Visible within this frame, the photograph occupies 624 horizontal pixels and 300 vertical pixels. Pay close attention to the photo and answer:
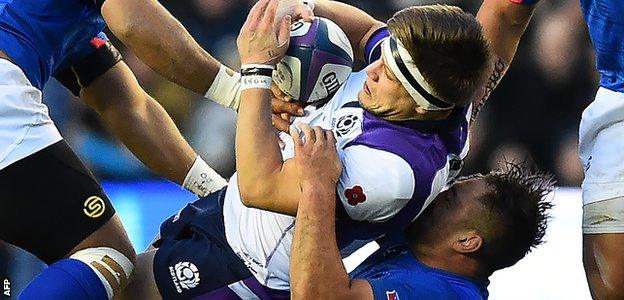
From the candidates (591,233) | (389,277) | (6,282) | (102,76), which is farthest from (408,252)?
(6,282)

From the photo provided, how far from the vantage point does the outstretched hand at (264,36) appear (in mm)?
2897

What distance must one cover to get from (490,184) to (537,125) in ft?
12.5

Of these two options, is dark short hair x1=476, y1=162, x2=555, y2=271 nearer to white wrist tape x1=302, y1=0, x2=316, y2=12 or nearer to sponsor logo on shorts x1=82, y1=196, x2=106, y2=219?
white wrist tape x1=302, y1=0, x2=316, y2=12

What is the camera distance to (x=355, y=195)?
2816 millimetres

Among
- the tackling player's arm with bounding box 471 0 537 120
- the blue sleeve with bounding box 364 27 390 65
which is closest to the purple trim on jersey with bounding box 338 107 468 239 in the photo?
the blue sleeve with bounding box 364 27 390 65

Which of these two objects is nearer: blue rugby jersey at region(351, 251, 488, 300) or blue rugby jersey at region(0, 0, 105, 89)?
blue rugby jersey at region(351, 251, 488, 300)

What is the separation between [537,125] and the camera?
6816mm

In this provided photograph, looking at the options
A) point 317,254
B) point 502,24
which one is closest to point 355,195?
point 317,254

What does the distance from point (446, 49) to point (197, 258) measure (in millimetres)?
982

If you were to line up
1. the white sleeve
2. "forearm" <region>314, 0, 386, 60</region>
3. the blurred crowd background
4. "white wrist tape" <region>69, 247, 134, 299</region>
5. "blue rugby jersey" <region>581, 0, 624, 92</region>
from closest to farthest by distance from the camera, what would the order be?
the white sleeve → "white wrist tape" <region>69, 247, 134, 299</region> → "forearm" <region>314, 0, 386, 60</region> → "blue rugby jersey" <region>581, 0, 624, 92</region> → the blurred crowd background

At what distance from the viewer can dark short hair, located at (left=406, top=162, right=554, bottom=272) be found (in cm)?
306

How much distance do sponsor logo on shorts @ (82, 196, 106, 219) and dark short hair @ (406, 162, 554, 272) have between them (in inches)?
35.8

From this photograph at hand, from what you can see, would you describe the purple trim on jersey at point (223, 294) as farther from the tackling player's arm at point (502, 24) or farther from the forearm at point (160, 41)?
the tackling player's arm at point (502, 24)

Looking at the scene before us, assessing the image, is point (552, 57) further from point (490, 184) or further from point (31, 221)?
point (31, 221)
